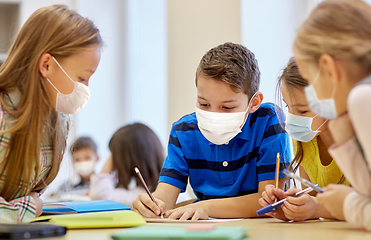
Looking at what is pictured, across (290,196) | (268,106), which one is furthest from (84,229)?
(268,106)

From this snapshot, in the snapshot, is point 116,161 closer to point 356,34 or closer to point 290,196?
point 290,196

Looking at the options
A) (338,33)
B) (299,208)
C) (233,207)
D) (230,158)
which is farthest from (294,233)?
(230,158)

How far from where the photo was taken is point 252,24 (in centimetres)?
195

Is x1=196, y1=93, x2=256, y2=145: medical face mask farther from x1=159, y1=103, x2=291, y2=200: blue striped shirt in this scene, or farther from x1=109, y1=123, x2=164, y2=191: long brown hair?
Answer: x1=109, y1=123, x2=164, y2=191: long brown hair

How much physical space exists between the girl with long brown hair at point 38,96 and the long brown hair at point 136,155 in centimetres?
93

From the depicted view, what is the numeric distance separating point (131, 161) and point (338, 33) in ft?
5.11

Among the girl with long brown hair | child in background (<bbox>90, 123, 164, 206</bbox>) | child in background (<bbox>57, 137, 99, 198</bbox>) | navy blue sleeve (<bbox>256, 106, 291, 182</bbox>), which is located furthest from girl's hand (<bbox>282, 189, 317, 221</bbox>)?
child in background (<bbox>57, 137, 99, 198</bbox>)

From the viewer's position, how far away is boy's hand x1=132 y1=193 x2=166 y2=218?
112 cm

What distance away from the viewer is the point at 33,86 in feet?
3.43

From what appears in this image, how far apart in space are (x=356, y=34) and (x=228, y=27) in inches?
52.0

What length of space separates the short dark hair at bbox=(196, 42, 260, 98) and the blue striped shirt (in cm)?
12

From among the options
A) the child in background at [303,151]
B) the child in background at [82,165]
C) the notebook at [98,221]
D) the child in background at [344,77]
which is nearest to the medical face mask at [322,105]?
the child in background at [344,77]

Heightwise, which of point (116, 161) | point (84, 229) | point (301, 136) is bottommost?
point (116, 161)

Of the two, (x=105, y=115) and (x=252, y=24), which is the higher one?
(x=252, y=24)
